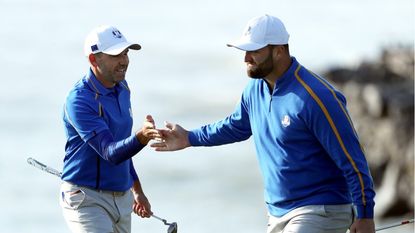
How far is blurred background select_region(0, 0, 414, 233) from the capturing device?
26844 mm

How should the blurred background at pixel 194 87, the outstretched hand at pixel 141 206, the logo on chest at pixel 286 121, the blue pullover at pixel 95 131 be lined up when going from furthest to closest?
the blurred background at pixel 194 87 < the outstretched hand at pixel 141 206 < the blue pullover at pixel 95 131 < the logo on chest at pixel 286 121

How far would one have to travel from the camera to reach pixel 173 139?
395 inches

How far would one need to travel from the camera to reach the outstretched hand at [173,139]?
9.99 metres

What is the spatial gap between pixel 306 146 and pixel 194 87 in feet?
123

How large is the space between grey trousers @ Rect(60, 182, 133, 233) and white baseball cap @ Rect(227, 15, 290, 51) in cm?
158

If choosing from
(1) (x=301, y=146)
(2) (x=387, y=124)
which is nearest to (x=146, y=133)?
(1) (x=301, y=146)

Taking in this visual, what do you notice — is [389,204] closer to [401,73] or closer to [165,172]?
[401,73]

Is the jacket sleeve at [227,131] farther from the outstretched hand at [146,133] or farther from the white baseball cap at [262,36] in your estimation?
the white baseball cap at [262,36]

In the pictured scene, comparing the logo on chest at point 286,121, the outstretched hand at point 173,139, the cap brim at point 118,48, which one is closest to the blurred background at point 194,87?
the outstretched hand at point 173,139

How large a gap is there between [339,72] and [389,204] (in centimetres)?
625

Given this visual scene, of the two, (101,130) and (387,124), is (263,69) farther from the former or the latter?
(387,124)

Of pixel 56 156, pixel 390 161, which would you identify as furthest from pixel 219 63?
pixel 390 161

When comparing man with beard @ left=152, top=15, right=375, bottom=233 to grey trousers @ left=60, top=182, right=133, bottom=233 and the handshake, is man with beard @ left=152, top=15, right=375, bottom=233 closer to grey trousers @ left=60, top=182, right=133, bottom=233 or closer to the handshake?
the handshake

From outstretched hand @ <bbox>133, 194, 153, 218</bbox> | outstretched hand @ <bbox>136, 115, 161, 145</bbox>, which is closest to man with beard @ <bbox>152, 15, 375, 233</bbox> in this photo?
outstretched hand @ <bbox>136, 115, 161, 145</bbox>
